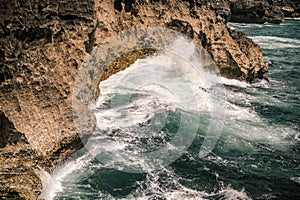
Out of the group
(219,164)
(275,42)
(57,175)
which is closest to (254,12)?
(275,42)

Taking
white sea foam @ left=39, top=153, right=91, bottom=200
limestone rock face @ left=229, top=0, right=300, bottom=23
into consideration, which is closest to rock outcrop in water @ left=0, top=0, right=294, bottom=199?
white sea foam @ left=39, top=153, right=91, bottom=200

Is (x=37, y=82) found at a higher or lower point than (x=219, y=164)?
higher

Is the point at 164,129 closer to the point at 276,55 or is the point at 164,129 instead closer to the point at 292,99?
the point at 292,99

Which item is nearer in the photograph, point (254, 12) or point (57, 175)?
point (57, 175)

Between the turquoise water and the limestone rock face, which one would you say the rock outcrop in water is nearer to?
the turquoise water

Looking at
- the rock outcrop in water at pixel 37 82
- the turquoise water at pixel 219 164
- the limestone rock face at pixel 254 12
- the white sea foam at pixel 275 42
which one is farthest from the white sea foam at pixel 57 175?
the limestone rock face at pixel 254 12

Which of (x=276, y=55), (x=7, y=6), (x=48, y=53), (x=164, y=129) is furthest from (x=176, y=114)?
(x=276, y=55)

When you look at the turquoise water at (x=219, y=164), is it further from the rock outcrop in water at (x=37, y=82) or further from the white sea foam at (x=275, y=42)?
the white sea foam at (x=275, y=42)

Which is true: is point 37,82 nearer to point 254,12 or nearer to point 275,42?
point 275,42
